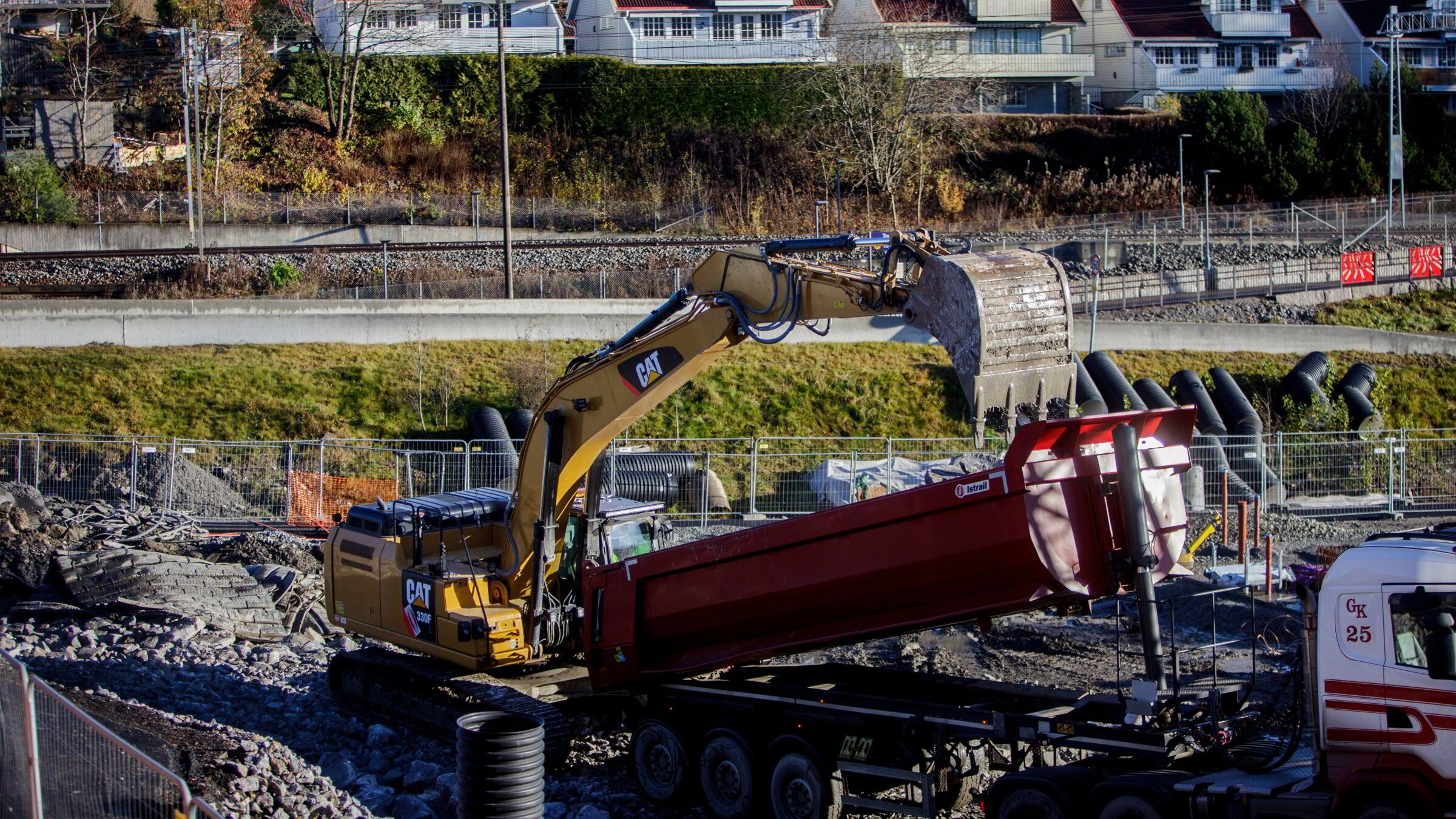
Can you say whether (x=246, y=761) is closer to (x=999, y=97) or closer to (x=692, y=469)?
(x=692, y=469)

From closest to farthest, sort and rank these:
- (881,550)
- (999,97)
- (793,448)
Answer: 1. (881,550)
2. (793,448)
3. (999,97)

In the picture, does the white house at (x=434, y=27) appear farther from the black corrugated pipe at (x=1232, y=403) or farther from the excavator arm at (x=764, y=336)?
the excavator arm at (x=764, y=336)

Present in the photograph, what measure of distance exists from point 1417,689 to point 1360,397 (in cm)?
2496

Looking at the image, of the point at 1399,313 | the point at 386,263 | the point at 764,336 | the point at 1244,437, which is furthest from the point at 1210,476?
the point at 386,263

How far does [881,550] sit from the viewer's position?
10.1m

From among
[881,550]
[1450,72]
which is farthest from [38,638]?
[1450,72]

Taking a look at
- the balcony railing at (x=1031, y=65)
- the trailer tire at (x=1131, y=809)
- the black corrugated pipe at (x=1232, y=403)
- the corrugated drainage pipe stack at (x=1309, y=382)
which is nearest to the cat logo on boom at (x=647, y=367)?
the trailer tire at (x=1131, y=809)

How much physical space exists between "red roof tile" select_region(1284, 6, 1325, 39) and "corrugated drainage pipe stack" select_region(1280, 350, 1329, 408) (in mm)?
35672

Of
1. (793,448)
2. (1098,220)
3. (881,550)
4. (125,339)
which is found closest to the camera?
(881,550)

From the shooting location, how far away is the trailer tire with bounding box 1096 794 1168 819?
862 centimetres

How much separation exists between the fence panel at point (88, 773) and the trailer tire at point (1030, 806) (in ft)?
17.5

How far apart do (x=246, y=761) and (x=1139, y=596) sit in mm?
6679

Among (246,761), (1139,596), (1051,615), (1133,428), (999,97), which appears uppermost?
(999,97)

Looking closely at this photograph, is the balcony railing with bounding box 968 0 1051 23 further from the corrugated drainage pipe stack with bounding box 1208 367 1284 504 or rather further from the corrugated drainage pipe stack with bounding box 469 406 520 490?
the corrugated drainage pipe stack with bounding box 469 406 520 490
